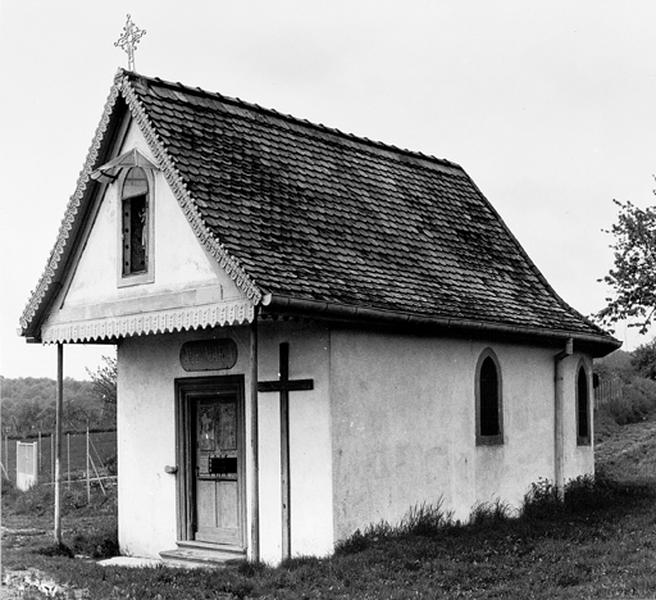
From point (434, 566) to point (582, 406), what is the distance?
26.5 feet

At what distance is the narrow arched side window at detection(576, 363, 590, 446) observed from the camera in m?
19.6

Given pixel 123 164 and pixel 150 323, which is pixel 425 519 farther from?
pixel 123 164

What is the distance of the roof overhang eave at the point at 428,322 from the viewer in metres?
12.5

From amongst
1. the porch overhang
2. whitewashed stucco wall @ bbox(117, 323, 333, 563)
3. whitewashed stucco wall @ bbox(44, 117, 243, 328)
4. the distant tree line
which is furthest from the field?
the distant tree line

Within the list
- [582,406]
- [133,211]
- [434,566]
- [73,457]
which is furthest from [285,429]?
[73,457]

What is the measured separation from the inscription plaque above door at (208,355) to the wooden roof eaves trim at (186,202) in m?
1.99

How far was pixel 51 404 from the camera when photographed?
5478cm

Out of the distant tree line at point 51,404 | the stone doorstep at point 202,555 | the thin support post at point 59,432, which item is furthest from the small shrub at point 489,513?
the distant tree line at point 51,404

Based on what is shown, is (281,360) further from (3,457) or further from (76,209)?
(3,457)

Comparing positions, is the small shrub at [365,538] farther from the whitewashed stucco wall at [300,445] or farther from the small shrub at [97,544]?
the small shrub at [97,544]

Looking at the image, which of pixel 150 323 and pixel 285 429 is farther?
pixel 150 323

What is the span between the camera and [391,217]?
1684 centimetres

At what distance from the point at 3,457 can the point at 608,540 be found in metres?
22.9

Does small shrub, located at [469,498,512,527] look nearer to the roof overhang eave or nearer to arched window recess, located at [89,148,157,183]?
the roof overhang eave
